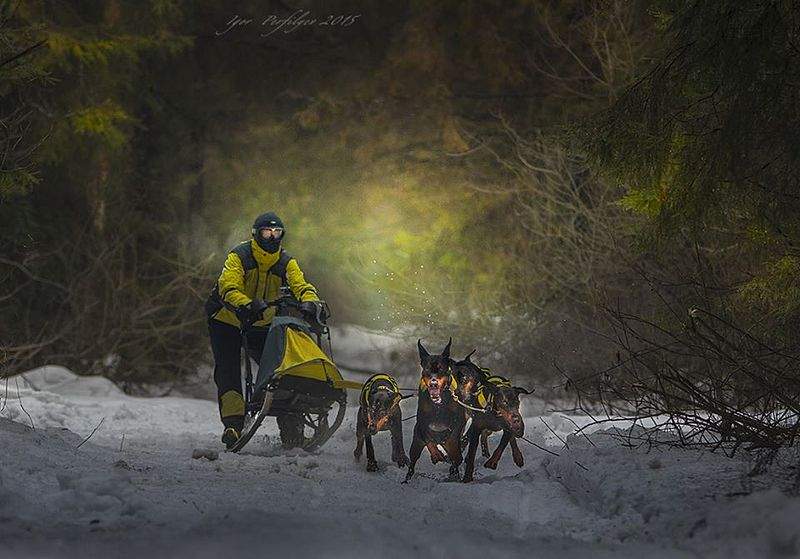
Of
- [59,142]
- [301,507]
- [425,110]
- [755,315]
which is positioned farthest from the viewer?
[425,110]

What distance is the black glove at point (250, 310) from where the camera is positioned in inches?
403

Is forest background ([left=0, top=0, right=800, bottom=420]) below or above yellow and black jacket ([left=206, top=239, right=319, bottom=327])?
above

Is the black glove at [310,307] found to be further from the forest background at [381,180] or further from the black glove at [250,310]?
the forest background at [381,180]

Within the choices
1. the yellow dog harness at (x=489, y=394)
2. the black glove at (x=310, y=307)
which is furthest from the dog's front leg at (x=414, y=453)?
the black glove at (x=310, y=307)

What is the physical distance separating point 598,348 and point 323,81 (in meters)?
12.7

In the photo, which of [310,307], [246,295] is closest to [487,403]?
[310,307]

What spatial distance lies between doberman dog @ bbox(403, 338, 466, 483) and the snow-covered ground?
25cm

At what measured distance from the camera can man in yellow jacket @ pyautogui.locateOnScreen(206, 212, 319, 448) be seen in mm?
10703

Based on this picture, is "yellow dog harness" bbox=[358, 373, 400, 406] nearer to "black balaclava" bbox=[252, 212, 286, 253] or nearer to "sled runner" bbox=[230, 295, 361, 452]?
"sled runner" bbox=[230, 295, 361, 452]

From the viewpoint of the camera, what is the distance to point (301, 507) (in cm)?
689

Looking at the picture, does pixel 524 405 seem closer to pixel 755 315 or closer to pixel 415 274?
pixel 415 274

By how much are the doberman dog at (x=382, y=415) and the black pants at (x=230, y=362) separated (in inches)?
71.9

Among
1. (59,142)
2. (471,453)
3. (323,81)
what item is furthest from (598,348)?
(323,81)

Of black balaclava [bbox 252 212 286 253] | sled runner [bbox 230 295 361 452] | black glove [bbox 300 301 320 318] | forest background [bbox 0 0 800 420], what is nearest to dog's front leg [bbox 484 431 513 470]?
sled runner [bbox 230 295 361 452]
